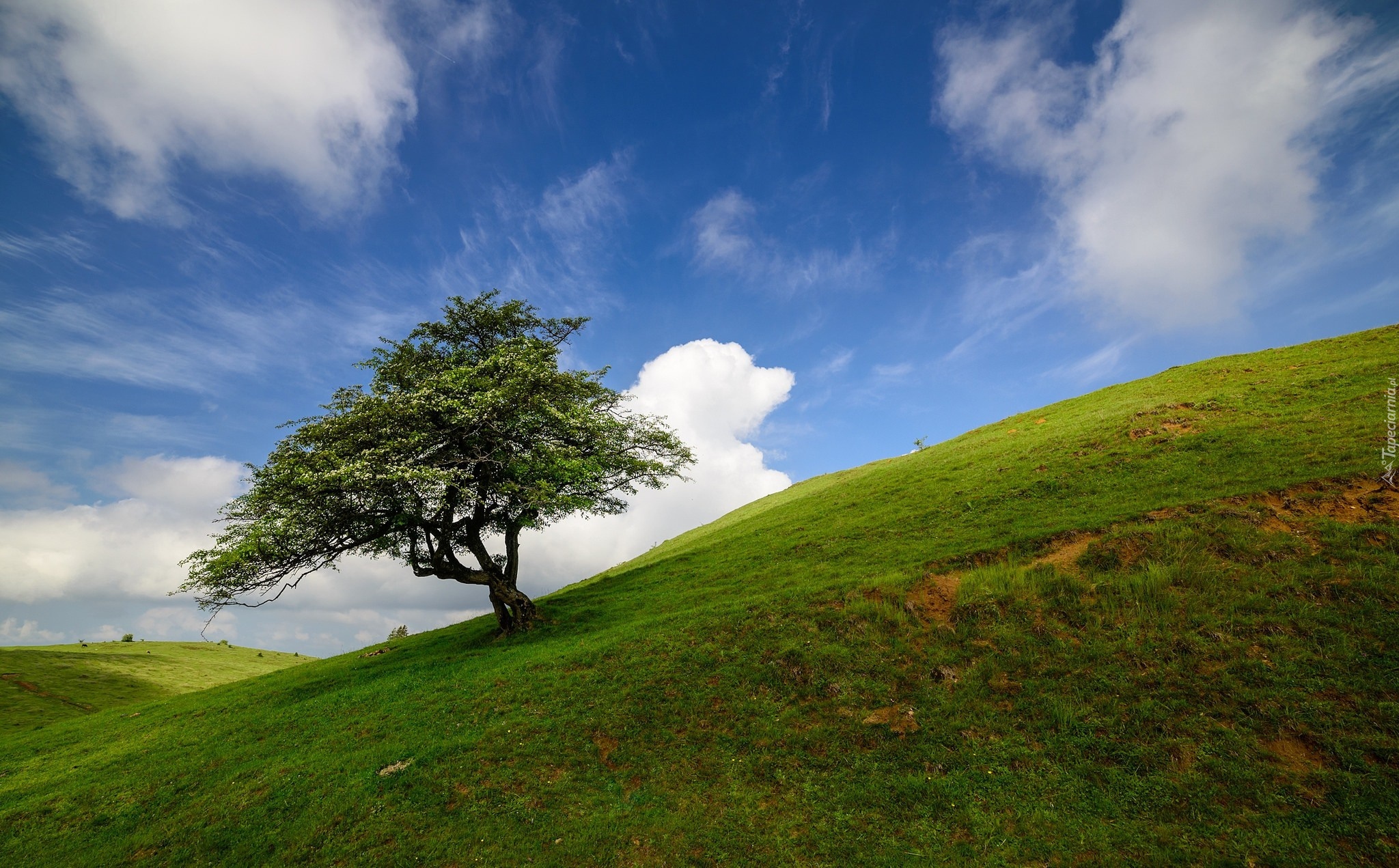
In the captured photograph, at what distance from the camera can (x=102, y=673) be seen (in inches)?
2486

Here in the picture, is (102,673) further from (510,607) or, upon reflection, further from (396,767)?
(396,767)

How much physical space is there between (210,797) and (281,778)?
2.28 meters

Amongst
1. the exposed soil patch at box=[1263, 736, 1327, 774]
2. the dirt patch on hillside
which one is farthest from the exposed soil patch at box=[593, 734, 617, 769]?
the dirt patch on hillside

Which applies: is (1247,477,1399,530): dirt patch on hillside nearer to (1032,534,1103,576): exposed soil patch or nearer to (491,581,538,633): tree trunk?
(1032,534,1103,576): exposed soil patch

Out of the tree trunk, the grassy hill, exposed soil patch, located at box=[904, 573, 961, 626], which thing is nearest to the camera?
the grassy hill

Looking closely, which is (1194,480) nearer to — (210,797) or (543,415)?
(543,415)

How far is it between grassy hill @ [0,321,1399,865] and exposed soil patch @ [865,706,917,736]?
0.09 meters

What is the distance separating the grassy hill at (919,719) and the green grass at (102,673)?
100 feet

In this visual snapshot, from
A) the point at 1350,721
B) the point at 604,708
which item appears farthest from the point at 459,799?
the point at 1350,721

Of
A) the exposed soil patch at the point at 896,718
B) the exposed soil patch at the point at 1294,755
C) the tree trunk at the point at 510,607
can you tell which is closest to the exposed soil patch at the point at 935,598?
the exposed soil patch at the point at 896,718

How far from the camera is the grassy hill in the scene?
12016mm

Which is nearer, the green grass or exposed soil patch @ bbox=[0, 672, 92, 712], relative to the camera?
the green grass

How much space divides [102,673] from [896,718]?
92871 mm

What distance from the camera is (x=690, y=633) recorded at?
23312 millimetres
